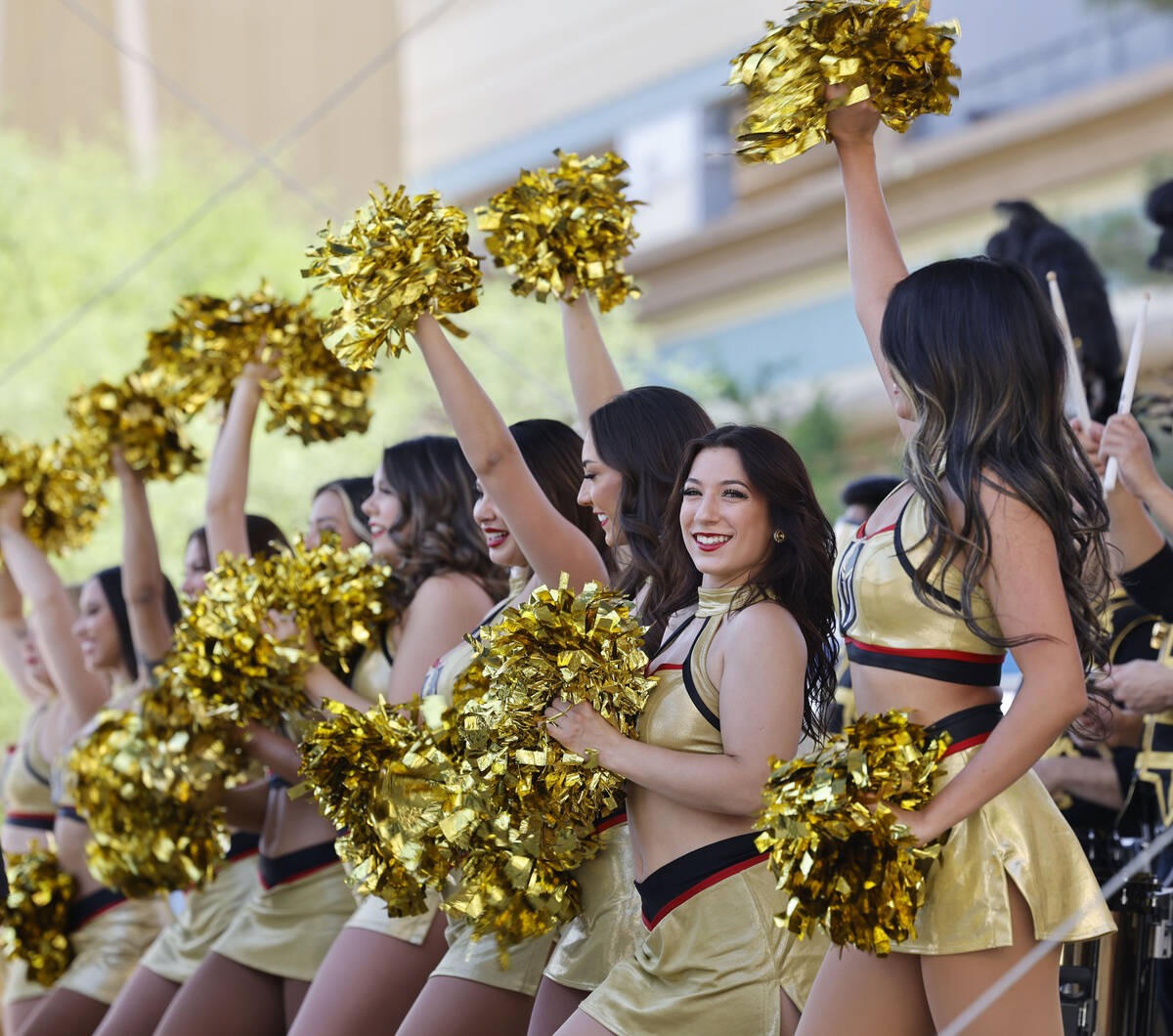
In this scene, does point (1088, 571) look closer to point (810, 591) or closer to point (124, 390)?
point (810, 591)

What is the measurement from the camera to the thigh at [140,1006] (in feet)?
13.5

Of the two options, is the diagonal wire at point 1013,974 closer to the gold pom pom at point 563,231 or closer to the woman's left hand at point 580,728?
the woman's left hand at point 580,728

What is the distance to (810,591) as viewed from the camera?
110 inches

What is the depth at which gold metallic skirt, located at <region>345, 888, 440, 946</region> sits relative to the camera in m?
3.42

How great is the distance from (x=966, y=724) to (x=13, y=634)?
4.13m

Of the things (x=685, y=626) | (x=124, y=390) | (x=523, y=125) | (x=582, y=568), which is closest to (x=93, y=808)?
(x=124, y=390)

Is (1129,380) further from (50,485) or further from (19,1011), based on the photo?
(19,1011)

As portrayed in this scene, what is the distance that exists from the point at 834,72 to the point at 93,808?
286cm

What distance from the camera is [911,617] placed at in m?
2.37

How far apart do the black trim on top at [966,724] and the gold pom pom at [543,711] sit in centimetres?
54

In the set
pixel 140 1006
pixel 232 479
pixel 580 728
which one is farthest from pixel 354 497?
pixel 580 728

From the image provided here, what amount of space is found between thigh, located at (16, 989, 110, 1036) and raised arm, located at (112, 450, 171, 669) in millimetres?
976

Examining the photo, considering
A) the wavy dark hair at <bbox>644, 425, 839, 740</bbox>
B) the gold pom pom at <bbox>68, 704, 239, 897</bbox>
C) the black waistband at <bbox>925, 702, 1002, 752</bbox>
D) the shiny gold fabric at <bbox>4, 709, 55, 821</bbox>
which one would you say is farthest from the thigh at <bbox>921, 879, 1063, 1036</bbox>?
the shiny gold fabric at <bbox>4, 709, 55, 821</bbox>

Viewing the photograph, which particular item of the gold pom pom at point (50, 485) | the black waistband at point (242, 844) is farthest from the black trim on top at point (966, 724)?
the gold pom pom at point (50, 485)
